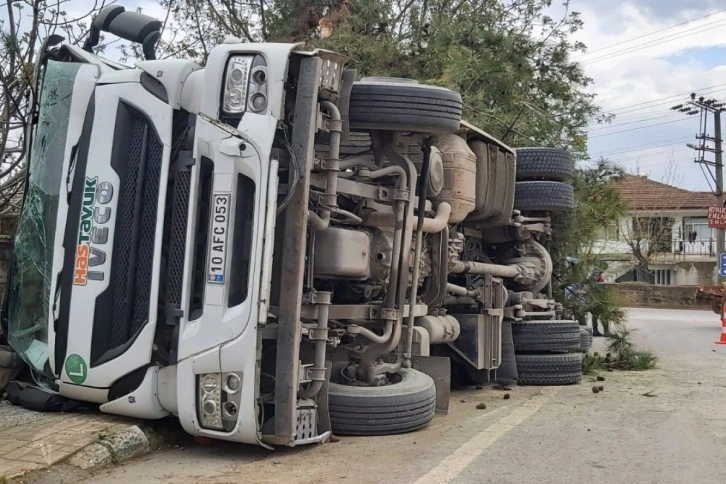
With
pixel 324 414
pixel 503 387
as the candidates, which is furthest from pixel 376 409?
pixel 503 387

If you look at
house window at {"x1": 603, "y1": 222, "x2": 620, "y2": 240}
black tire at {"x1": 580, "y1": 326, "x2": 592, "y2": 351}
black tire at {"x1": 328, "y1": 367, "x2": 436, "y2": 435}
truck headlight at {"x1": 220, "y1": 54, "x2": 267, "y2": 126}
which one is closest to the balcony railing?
house window at {"x1": 603, "y1": 222, "x2": 620, "y2": 240}

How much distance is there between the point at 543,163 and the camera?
7.97 m

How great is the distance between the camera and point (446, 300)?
21.9 ft

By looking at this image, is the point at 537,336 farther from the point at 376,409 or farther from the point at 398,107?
the point at 398,107

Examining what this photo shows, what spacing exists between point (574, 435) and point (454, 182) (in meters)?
2.08

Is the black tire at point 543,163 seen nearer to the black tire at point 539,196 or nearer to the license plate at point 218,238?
the black tire at point 539,196

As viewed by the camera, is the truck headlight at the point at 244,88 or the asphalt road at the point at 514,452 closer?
the asphalt road at the point at 514,452

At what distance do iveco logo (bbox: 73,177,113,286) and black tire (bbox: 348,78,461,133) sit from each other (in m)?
1.51

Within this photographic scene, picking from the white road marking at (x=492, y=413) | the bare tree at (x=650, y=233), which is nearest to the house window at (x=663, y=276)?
the bare tree at (x=650, y=233)

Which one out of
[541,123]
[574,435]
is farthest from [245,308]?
[541,123]

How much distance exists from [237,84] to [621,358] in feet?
21.0

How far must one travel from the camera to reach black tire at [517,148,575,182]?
797 cm

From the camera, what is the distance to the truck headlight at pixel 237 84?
412cm

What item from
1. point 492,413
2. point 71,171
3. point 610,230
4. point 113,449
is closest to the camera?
point 113,449
